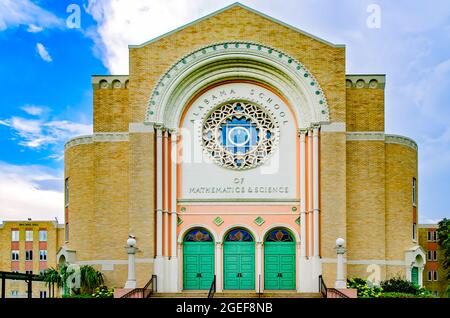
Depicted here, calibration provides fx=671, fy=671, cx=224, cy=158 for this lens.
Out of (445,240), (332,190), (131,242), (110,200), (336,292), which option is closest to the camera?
(336,292)

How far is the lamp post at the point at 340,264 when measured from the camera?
26.5 meters

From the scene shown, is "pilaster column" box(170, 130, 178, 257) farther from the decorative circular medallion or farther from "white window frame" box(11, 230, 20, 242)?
"white window frame" box(11, 230, 20, 242)

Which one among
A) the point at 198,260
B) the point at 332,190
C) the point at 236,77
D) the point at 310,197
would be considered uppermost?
the point at 236,77

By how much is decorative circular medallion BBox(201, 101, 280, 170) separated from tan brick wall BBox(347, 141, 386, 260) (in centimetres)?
370

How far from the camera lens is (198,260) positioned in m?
29.5

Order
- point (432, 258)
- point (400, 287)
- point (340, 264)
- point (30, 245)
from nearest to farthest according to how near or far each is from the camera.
A: point (340, 264), point (400, 287), point (432, 258), point (30, 245)

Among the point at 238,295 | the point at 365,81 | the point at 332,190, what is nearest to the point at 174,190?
the point at 238,295

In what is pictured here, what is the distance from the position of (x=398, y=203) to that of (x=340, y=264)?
18.4 ft

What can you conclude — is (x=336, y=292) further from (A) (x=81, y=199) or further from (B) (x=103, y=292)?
(A) (x=81, y=199)

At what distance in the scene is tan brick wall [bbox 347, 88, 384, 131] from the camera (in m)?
30.1

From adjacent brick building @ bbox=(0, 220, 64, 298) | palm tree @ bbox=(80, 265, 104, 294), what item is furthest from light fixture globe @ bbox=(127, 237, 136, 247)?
adjacent brick building @ bbox=(0, 220, 64, 298)

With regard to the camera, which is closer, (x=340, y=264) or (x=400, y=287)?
(x=340, y=264)

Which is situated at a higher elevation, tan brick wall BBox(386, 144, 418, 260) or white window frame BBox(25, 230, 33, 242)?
tan brick wall BBox(386, 144, 418, 260)
